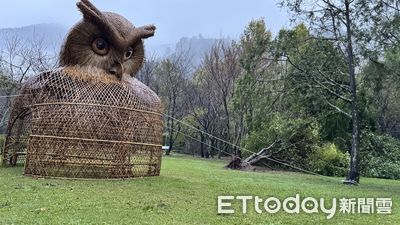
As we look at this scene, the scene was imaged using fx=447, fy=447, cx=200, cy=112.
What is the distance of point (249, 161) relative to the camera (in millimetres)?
25391

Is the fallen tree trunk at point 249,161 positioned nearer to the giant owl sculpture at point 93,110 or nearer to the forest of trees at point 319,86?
the forest of trees at point 319,86

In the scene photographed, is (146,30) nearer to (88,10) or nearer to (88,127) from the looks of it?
(88,10)

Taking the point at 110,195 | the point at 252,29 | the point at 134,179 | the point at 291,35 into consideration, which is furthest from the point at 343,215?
the point at 252,29

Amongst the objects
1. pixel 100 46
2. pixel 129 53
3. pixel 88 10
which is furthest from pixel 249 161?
pixel 88 10

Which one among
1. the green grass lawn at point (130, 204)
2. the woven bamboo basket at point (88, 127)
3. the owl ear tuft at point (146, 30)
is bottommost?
the green grass lawn at point (130, 204)

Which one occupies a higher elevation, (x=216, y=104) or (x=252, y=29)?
(x=252, y=29)

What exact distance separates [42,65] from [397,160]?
2769 cm

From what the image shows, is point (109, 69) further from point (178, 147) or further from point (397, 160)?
point (178, 147)

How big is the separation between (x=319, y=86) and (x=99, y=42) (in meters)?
9.93

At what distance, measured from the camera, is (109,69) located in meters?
14.4

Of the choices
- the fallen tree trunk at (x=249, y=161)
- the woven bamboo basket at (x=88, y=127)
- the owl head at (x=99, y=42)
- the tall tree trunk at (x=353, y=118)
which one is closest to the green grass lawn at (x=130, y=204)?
the woven bamboo basket at (x=88, y=127)

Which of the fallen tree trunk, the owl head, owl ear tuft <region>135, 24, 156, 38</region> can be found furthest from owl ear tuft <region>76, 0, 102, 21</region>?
the fallen tree trunk

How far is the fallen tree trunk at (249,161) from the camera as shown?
79.0 feet

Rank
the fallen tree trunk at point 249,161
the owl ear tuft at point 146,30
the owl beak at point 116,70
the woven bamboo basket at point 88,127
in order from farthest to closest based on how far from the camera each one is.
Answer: the fallen tree trunk at point 249,161 < the owl ear tuft at point 146,30 < the owl beak at point 116,70 < the woven bamboo basket at point 88,127
